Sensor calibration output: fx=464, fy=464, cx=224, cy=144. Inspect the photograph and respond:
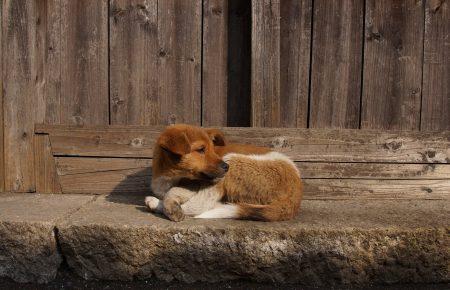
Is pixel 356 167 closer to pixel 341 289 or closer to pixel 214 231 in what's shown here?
pixel 341 289

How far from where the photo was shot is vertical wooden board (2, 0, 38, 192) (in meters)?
3.79

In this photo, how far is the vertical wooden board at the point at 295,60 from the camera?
12.5 ft

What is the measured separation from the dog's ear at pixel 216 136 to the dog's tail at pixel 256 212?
52 centimetres

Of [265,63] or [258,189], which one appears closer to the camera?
[258,189]

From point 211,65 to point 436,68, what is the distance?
185 centimetres

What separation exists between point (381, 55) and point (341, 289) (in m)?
1.93

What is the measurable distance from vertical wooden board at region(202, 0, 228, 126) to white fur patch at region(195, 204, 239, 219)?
0.92 m

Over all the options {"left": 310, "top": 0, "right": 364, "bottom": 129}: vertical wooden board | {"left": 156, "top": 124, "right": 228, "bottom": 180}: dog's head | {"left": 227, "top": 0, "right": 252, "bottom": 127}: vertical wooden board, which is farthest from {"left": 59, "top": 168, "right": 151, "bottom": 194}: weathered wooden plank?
{"left": 310, "top": 0, "right": 364, "bottom": 129}: vertical wooden board

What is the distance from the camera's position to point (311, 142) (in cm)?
384

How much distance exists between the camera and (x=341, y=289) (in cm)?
303

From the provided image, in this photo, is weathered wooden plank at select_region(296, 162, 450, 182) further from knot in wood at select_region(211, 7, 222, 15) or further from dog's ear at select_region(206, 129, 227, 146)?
knot in wood at select_region(211, 7, 222, 15)

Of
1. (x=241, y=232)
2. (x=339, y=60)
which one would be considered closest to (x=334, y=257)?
(x=241, y=232)

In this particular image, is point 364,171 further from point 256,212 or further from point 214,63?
point 214,63

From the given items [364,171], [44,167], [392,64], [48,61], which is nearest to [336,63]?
[392,64]
